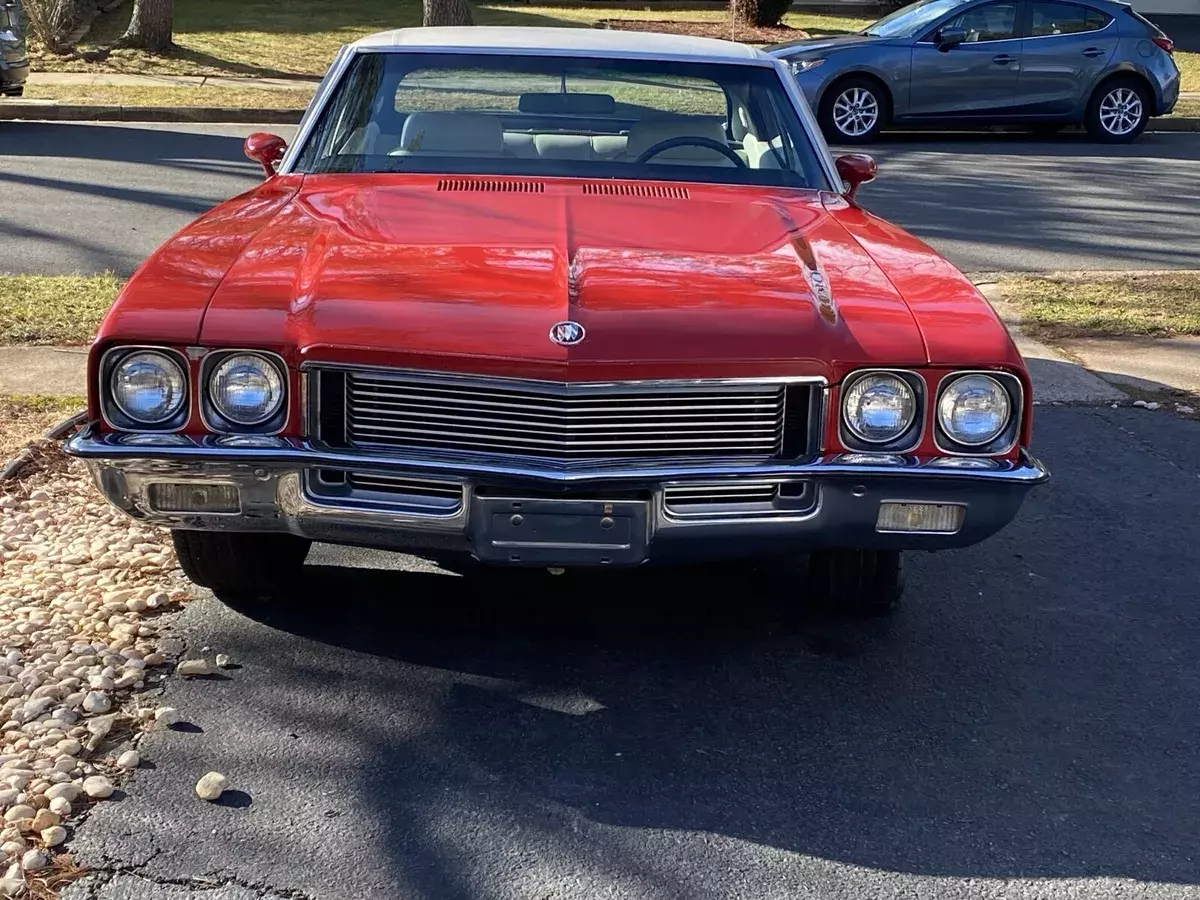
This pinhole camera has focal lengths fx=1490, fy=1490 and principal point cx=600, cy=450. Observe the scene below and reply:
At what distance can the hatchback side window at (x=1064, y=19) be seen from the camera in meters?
14.8

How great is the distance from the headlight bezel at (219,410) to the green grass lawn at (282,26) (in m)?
15.9

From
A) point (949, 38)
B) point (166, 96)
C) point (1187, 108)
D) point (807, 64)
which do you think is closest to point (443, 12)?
point (166, 96)

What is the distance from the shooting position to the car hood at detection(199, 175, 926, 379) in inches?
134

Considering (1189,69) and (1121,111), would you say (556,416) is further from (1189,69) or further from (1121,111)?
(1189,69)

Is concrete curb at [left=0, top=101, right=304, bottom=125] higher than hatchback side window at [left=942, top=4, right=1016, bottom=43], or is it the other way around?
hatchback side window at [left=942, top=4, right=1016, bottom=43]

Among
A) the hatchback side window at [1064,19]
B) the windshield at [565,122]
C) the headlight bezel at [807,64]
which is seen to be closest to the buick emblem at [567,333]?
the windshield at [565,122]

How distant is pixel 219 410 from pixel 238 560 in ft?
2.02

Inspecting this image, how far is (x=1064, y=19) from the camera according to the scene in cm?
1493

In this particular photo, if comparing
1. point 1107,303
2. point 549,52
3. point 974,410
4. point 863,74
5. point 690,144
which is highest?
point 549,52

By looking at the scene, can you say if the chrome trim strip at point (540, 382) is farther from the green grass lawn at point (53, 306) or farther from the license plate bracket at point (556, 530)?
the green grass lawn at point (53, 306)

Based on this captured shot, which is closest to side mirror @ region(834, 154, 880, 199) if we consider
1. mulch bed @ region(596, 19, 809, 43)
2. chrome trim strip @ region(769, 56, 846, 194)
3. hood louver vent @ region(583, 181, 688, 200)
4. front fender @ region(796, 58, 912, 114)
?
chrome trim strip @ region(769, 56, 846, 194)

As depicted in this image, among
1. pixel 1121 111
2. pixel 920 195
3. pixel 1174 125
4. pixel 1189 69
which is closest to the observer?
pixel 920 195

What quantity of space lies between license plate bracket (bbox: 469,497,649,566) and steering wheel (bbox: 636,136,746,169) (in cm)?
187

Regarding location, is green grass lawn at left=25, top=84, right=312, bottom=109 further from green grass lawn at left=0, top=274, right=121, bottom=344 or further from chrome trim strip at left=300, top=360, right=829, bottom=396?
chrome trim strip at left=300, top=360, right=829, bottom=396
